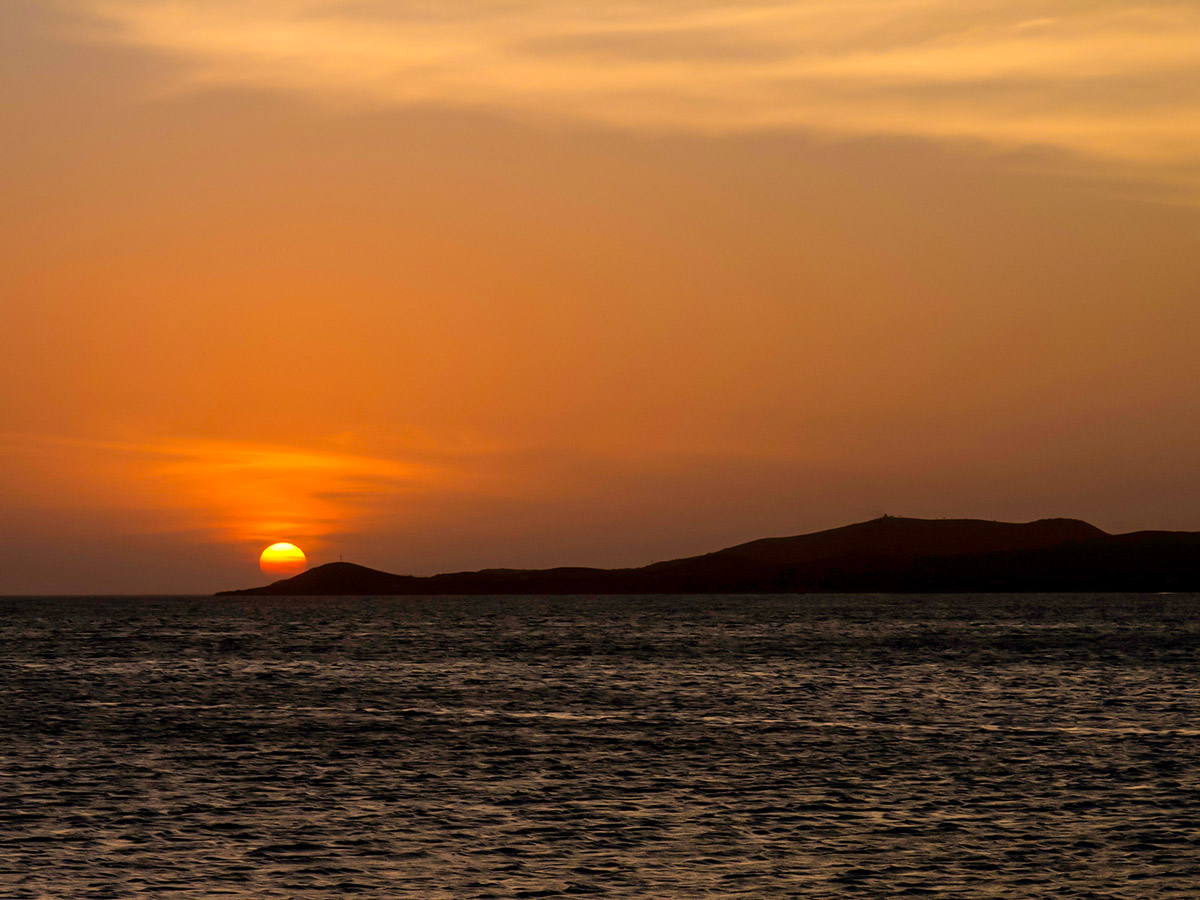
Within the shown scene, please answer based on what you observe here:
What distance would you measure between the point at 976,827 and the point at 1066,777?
10.6 m

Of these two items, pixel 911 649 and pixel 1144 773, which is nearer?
pixel 1144 773

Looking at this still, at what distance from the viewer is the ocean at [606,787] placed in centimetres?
3247

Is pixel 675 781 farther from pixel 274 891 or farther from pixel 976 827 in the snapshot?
pixel 274 891

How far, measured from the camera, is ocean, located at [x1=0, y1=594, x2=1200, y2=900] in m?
32.5

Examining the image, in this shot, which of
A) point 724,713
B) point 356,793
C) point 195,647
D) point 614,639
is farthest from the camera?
point 614,639

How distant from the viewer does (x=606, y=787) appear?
151 feet

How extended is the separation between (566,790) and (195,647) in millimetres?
126522

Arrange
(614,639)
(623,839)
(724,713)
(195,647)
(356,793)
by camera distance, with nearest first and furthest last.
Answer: (623,839) < (356,793) < (724,713) < (195,647) < (614,639)

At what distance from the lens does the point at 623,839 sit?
37000 millimetres

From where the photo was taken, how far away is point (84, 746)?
58.7 meters

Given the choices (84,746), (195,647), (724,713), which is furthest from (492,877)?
(195,647)

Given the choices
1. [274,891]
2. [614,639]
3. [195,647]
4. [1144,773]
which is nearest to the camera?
[274,891]

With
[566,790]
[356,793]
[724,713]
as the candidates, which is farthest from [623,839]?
[724,713]

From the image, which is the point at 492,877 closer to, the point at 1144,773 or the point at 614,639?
the point at 1144,773
